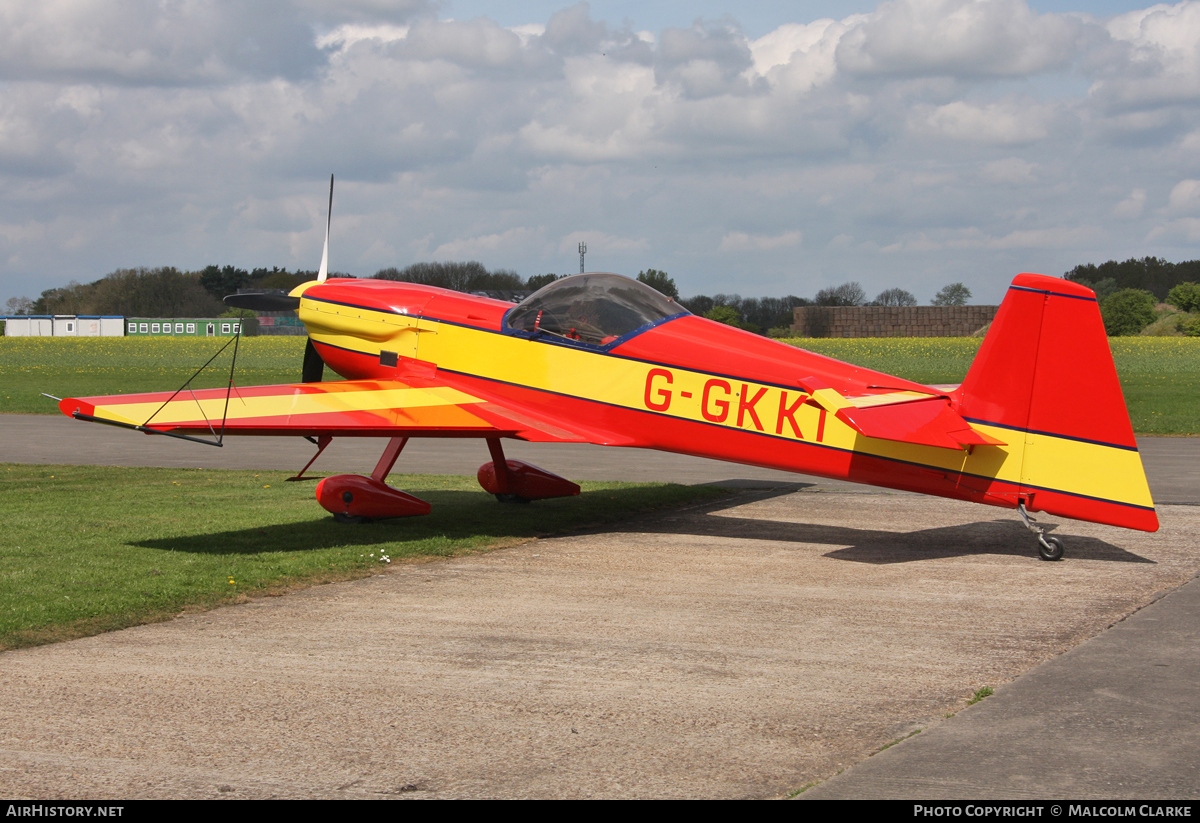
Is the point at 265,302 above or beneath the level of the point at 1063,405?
above

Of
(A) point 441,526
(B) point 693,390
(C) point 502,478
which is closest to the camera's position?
(B) point 693,390

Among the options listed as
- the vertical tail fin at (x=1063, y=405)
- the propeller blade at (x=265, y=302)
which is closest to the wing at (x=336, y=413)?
the propeller blade at (x=265, y=302)

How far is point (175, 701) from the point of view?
4.86 m

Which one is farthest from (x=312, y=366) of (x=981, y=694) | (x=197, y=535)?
(x=981, y=694)

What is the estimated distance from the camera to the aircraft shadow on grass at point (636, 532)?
8.88 m

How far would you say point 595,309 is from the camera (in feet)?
31.6

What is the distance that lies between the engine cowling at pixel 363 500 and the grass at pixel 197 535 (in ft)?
0.51

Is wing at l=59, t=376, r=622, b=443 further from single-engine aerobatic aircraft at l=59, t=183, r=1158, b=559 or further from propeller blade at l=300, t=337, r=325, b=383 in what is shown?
propeller blade at l=300, t=337, r=325, b=383

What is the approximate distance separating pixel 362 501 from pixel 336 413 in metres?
1.18

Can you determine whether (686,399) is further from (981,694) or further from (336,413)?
(981,694)

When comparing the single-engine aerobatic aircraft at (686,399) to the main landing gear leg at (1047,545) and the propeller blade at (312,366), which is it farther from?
the propeller blade at (312,366)

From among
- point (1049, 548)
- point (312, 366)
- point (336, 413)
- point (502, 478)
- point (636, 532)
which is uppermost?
point (312, 366)

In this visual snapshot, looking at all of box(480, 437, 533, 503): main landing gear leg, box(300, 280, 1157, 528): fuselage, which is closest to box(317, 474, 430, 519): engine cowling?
box(300, 280, 1157, 528): fuselage
